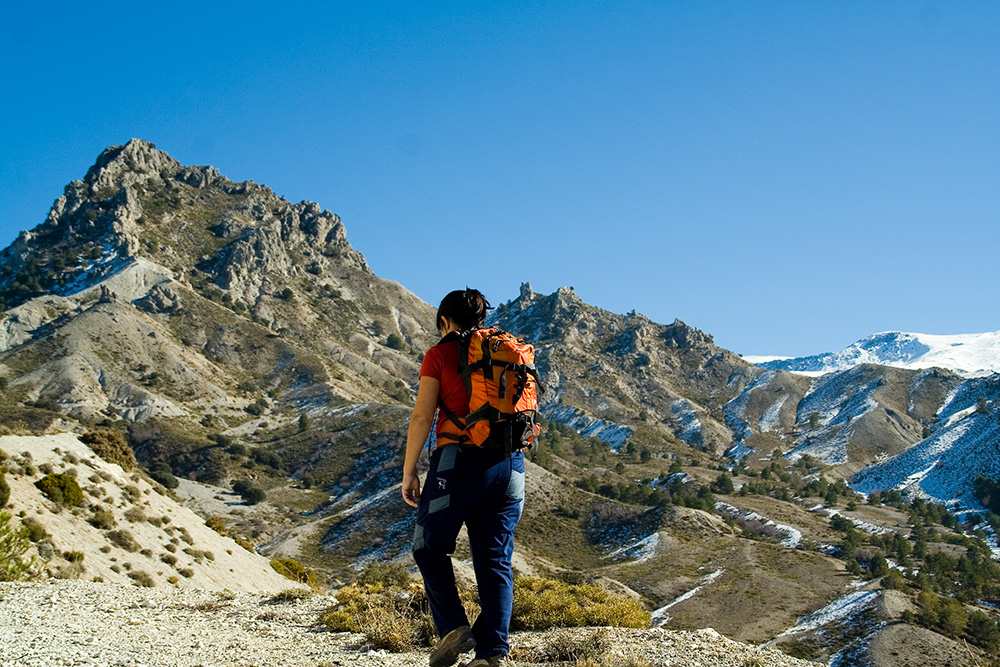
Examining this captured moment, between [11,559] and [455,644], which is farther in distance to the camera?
[11,559]

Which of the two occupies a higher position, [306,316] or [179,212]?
[179,212]

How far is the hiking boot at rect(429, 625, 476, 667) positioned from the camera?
612 cm

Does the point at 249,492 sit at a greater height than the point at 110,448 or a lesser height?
lesser

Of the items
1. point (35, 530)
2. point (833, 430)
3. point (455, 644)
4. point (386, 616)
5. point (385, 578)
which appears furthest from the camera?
point (833, 430)

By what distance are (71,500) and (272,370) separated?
126428 millimetres

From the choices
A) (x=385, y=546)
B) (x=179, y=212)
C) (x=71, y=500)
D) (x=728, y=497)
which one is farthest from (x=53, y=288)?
(x=71, y=500)

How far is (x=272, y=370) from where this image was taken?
148 meters

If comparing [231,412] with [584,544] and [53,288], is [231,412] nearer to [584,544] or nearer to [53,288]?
[53,288]

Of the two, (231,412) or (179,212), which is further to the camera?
(179,212)

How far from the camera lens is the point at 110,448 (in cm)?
3400

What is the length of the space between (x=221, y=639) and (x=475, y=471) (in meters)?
5.28

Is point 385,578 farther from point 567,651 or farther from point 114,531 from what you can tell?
point 567,651

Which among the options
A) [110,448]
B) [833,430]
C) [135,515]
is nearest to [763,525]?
[833,430]

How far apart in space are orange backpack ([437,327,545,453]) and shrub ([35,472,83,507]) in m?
24.6
